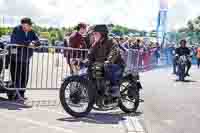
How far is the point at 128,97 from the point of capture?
10336 millimetres

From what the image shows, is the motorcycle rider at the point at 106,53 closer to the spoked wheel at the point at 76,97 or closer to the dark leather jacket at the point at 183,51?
the spoked wheel at the point at 76,97

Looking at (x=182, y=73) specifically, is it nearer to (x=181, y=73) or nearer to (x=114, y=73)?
(x=181, y=73)

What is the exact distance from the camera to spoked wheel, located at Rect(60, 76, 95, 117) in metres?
9.36

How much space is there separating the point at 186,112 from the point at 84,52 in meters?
3.58

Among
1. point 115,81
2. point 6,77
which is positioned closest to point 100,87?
point 115,81

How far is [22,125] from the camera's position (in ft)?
27.5

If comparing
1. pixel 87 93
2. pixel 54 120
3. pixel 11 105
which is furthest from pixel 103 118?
pixel 11 105

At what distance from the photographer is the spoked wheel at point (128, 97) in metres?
10.2

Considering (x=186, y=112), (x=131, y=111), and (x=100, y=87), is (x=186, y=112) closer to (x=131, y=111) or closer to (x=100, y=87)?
(x=131, y=111)

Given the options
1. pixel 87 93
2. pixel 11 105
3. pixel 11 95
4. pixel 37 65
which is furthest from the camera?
pixel 37 65

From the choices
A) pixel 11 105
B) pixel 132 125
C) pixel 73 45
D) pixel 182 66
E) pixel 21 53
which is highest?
pixel 73 45

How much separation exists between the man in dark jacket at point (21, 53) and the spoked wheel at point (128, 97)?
2322 mm

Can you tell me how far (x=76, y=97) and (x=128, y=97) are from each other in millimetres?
1310

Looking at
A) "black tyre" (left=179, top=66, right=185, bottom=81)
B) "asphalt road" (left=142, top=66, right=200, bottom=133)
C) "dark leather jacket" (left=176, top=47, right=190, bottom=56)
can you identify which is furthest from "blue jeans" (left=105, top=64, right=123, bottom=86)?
"dark leather jacket" (left=176, top=47, right=190, bottom=56)
